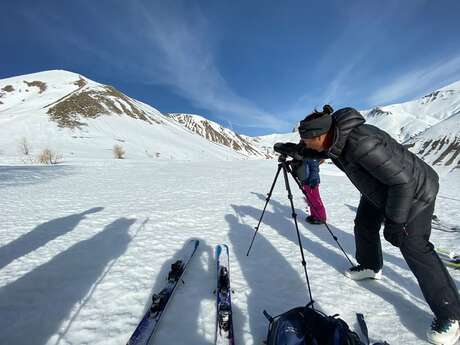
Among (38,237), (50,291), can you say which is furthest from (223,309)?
(38,237)

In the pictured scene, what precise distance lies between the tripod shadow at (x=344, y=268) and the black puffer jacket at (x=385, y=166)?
127cm

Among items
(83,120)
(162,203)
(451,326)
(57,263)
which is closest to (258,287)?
(451,326)

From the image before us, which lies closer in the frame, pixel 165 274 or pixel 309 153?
pixel 309 153

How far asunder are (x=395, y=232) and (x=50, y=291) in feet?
14.9

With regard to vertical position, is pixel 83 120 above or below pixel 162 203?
above

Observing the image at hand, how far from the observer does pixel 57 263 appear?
4.43 meters

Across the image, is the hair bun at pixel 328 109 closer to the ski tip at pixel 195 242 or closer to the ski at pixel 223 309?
the ski at pixel 223 309

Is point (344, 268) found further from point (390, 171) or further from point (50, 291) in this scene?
point (50, 291)

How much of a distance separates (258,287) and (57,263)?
3.52 m

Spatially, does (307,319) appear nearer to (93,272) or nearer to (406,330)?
(406,330)

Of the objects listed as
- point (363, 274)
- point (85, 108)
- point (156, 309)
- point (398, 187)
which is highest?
point (85, 108)

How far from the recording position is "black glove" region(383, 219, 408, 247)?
105 inches

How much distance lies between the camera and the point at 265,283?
3.81 meters

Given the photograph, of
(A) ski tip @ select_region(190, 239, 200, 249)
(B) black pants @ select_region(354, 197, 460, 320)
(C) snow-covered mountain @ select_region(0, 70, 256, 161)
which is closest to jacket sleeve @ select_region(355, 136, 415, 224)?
(B) black pants @ select_region(354, 197, 460, 320)
